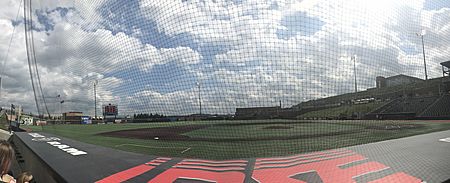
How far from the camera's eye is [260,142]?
8180 millimetres

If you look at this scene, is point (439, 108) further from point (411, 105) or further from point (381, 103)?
point (381, 103)

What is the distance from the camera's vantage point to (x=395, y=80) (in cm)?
621

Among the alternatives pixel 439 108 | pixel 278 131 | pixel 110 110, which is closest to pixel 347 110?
pixel 278 131

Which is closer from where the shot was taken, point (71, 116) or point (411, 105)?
point (411, 105)

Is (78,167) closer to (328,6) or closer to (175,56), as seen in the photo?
(175,56)

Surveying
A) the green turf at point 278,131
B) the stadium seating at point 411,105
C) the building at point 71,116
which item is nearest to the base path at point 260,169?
the stadium seating at point 411,105

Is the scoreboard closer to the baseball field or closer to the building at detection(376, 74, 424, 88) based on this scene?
the baseball field

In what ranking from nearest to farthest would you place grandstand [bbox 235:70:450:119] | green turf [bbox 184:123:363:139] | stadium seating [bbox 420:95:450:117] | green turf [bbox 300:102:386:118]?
grandstand [bbox 235:70:450:119] → green turf [bbox 300:102:386:118] → green turf [bbox 184:123:363:139] → stadium seating [bbox 420:95:450:117]

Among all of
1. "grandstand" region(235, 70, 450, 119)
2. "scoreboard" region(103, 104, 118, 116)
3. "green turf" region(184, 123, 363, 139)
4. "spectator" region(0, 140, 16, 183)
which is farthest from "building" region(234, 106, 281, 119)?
"spectator" region(0, 140, 16, 183)

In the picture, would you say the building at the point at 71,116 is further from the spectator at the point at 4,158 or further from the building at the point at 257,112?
the spectator at the point at 4,158

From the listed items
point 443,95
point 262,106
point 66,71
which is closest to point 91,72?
point 66,71

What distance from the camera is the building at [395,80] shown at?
5.92 m

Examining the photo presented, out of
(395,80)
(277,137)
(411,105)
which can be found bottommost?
(277,137)

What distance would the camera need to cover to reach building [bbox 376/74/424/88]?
592cm
